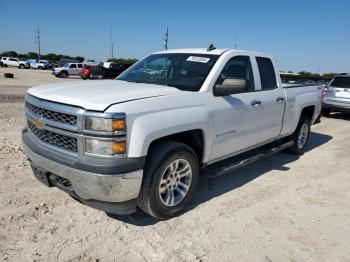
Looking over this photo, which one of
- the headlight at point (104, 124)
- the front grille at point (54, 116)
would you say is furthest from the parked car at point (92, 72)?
the headlight at point (104, 124)

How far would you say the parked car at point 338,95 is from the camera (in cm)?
1176

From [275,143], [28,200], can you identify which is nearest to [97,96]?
[28,200]

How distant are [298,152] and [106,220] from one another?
4.49m

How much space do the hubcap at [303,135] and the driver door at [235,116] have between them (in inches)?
82.7

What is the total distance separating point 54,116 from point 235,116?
224 centimetres

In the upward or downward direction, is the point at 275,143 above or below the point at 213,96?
below

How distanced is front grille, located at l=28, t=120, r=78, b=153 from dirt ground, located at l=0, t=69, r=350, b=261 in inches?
33.7

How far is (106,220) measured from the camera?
3.83 meters

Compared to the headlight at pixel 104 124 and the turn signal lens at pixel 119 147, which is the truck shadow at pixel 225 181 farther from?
the headlight at pixel 104 124

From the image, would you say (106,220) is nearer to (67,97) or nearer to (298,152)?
(67,97)

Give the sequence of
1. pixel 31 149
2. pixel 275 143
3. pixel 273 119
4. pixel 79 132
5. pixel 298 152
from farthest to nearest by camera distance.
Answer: pixel 298 152 < pixel 275 143 < pixel 273 119 < pixel 31 149 < pixel 79 132

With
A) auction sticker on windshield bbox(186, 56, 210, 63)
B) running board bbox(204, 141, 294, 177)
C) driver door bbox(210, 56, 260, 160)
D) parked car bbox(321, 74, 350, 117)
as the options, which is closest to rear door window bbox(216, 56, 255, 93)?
driver door bbox(210, 56, 260, 160)

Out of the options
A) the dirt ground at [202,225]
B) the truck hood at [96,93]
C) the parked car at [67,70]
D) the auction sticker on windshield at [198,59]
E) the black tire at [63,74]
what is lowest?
the black tire at [63,74]

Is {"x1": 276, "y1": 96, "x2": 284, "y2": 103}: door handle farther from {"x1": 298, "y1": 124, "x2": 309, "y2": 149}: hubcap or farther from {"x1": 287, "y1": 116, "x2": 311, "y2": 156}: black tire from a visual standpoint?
{"x1": 298, "y1": 124, "x2": 309, "y2": 149}: hubcap
